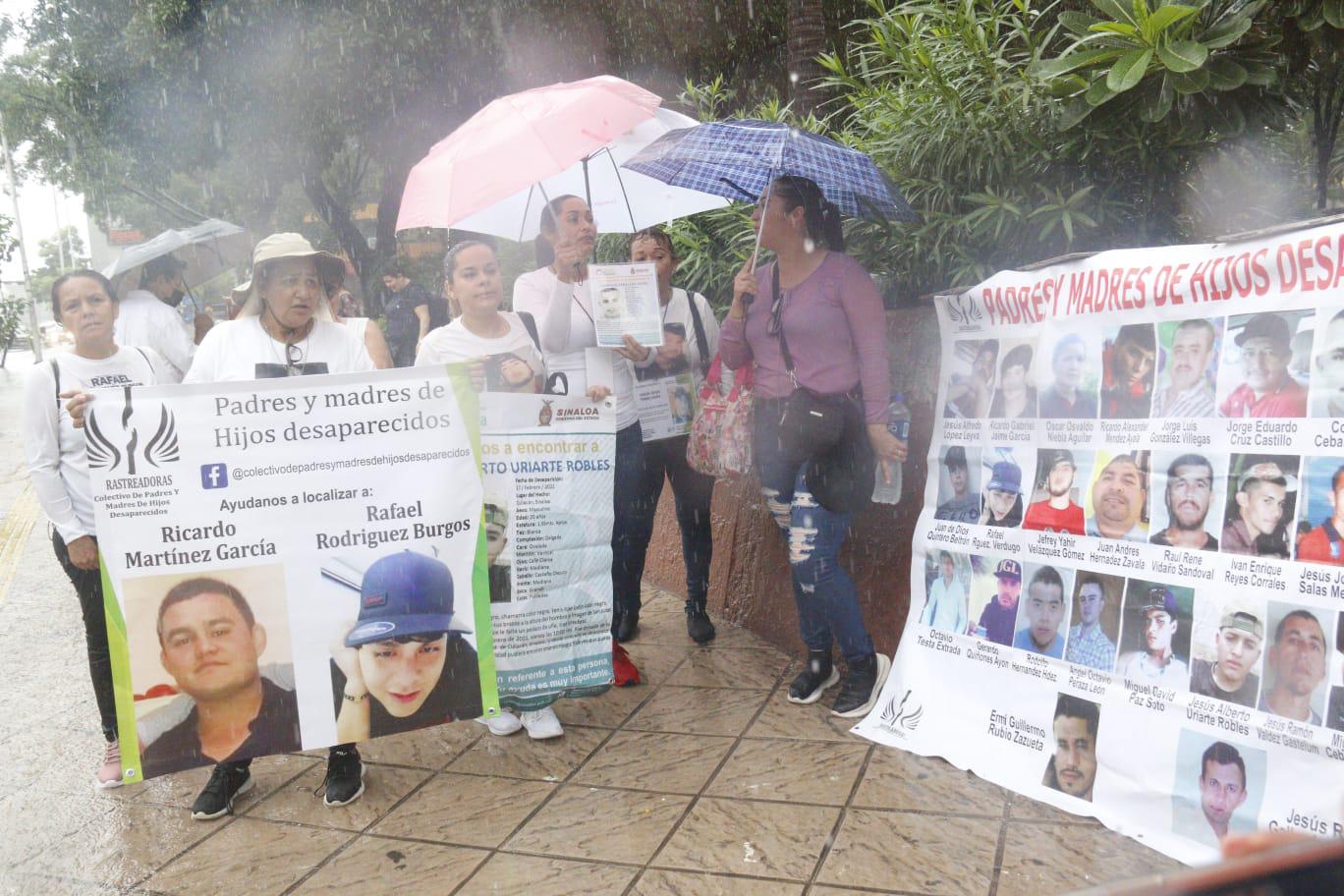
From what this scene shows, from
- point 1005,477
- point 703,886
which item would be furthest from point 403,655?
point 1005,477

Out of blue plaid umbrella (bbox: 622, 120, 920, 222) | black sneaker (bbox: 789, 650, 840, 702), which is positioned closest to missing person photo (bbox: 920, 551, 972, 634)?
black sneaker (bbox: 789, 650, 840, 702)

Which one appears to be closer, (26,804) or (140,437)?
(140,437)

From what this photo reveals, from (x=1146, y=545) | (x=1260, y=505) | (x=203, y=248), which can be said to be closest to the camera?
(x=1260, y=505)

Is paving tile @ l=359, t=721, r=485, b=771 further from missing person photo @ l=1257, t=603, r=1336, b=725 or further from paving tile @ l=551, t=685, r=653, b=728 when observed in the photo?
missing person photo @ l=1257, t=603, r=1336, b=725

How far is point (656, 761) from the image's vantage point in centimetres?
413

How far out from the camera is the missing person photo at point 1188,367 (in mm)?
3074

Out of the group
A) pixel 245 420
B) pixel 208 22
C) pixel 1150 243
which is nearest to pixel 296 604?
pixel 245 420

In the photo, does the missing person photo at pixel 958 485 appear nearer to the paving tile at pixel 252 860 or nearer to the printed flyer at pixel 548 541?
the printed flyer at pixel 548 541

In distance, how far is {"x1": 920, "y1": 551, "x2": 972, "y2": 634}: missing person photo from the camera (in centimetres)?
385

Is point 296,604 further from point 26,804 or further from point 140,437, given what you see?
point 26,804

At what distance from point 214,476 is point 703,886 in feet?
6.52

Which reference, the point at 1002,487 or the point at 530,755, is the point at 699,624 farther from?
the point at 1002,487

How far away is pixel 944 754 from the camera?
3.78 m

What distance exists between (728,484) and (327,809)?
8.75 ft
